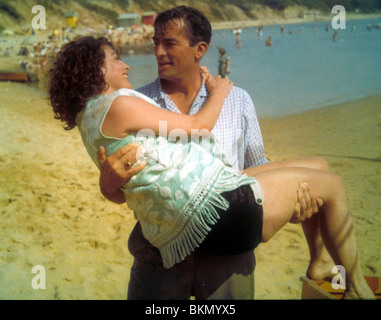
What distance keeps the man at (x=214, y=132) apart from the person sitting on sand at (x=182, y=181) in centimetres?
13

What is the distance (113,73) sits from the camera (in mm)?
1971

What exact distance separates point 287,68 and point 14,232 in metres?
25.0

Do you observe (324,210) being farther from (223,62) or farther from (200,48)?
(223,62)

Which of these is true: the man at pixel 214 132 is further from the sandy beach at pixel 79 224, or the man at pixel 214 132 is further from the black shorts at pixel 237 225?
the sandy beach at pixel 79 224

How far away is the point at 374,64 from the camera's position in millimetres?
25766

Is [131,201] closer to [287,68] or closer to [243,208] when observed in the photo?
[243,208]

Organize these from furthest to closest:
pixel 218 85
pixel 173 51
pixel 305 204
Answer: pixel 173 51 < pixel 218 85 < pixel 305 204

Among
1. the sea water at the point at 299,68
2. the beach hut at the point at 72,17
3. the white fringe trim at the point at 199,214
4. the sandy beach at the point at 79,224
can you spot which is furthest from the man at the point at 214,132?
the beach hut at the point at 72,17

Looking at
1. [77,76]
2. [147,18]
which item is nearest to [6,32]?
[147,18]

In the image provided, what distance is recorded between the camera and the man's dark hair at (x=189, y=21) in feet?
7.97

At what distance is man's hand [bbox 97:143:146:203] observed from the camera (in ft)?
5.71

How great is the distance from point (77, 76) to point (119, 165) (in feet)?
1.81

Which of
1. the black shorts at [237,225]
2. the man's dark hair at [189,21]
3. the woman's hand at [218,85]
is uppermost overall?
the man's dark hair at [189,21]

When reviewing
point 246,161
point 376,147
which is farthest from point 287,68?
point 246,161
